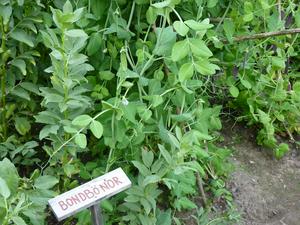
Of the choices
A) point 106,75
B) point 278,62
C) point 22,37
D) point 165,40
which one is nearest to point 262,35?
point 278,62

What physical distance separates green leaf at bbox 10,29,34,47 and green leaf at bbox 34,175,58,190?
1.18ft

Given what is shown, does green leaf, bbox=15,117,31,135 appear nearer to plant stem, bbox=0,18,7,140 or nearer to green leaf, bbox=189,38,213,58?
plant stem, bbox=0,18,7,140

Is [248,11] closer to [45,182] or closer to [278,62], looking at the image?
[278,62]

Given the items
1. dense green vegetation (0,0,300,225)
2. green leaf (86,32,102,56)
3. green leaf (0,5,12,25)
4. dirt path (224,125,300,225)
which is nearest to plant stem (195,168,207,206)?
dense green vegetation (0,0,300,225)

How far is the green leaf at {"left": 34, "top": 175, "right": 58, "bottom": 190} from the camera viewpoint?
1.20 m

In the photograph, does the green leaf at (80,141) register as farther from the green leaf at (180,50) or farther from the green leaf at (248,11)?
the green leaf at (248,11)

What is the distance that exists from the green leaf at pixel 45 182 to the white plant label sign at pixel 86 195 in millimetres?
149

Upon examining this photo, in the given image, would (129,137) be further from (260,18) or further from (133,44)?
(260,18)

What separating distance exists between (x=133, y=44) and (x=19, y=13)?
14.3 inches

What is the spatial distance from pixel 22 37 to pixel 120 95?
1.01 ft

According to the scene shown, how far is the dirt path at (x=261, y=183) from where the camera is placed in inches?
71.3

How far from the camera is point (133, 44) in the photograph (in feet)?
5.00

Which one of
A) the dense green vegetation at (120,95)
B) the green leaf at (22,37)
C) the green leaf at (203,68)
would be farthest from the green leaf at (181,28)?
the green leaf at (22,37)

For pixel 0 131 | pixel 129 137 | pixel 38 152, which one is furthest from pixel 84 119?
pixel 38 152
